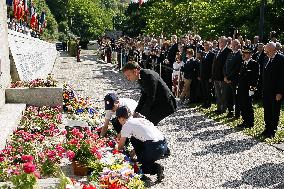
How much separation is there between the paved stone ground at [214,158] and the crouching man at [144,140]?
13.7 inches

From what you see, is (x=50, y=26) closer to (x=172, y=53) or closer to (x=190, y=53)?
(x=172, y=53)

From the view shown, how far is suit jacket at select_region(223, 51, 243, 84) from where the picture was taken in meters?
12.0

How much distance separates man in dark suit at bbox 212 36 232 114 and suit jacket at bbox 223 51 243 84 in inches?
23.3

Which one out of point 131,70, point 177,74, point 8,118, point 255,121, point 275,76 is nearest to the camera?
point 131,70

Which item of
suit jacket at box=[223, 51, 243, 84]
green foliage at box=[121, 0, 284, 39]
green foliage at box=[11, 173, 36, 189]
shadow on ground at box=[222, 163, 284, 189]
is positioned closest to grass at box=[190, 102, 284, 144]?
suit jacket at box=[223, 51, 243, 84]

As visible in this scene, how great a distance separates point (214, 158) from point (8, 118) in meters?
3.90

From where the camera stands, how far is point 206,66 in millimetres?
13984

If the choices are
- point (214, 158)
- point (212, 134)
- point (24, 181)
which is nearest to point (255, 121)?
point (212, 134)

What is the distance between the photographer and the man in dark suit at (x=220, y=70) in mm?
12945

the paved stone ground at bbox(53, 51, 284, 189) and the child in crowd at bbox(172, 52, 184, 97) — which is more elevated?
the child in crowd at bbox(172, 52, 184, 97)

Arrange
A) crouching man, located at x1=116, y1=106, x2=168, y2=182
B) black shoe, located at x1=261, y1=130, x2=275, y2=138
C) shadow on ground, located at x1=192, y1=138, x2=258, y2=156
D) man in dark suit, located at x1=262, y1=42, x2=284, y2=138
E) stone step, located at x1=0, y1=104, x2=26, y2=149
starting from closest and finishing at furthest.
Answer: crouching man, located at x1=116, y1=106, x2=168, y2=182, stone step, located at x1=0, y1=104, x2=26, y2=149, shadow on ground, located at x1=192, y1=138, x2=258, y2=156, man in dark suit, located at x1=262, y1=42, x2=284, y2=138, black shoe, located at x1=261, y1=130, x2=275, y2=138

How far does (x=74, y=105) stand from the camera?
12047mm

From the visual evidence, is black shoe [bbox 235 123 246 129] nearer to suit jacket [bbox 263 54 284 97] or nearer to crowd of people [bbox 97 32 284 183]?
crowd of people [bbox 97 32 284 183]

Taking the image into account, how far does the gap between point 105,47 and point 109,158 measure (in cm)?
3162
